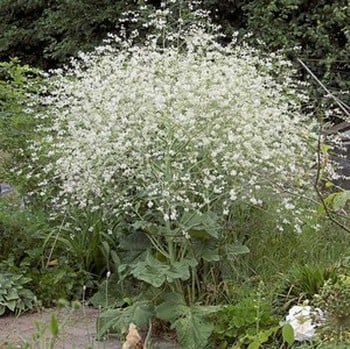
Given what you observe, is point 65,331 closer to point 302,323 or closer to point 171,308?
point 171,308

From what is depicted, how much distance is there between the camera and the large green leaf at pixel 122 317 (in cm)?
334

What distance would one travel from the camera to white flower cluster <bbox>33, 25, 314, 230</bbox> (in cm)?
350

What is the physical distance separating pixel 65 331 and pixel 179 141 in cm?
104

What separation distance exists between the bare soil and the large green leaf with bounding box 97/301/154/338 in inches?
3.4

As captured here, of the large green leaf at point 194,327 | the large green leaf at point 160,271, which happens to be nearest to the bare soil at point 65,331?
the large green leaf at point 194,327

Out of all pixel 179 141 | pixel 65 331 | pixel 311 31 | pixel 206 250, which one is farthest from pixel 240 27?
pixel 65 331

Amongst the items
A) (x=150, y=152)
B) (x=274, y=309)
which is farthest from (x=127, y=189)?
(x=274, y=309)

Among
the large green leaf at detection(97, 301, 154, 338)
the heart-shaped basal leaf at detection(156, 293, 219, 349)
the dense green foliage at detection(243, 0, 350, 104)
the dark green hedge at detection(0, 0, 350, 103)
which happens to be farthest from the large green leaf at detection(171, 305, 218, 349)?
the dense green foliage at detection(243, 0, 350, 104)

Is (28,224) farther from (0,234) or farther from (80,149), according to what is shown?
(80,149)

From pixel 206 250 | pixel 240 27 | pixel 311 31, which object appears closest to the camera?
pixel 206 250

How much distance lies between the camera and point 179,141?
11.5 ft

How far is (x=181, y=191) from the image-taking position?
3414mm

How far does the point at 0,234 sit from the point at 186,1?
12.9 feet

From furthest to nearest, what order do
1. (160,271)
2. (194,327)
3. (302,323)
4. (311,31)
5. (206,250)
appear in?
(311,31)
(206,250)
(160,271)
(194,327)
(302,323)
